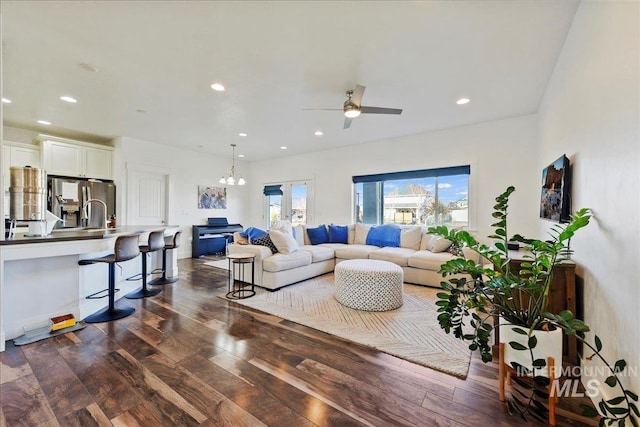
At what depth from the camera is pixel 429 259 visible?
13.5 ft

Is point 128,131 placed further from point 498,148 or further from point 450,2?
point 498,148

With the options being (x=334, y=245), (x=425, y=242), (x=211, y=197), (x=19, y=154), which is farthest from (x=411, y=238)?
(x=19, y=154)

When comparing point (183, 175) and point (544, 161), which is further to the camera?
point (183, 175)

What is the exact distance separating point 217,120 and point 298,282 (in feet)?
10.00

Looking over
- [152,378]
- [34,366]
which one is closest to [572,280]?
[152,378]

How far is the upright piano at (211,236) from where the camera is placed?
21.2 ft

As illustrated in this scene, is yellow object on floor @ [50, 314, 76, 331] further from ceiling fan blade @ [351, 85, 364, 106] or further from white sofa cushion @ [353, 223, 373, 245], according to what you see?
white sofa cushion @ [353, 223, 373, 245]

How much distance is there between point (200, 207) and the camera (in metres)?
6.91

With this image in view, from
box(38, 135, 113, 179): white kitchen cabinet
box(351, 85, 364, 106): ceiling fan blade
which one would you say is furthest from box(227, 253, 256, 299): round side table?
box(38, 135, 113, 179): white kitchen cabinet

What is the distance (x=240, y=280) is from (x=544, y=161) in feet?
15.3

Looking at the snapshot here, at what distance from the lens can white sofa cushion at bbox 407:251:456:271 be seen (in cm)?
405

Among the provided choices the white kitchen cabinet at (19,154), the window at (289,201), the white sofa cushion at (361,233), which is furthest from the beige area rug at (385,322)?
the white kitchen cabinet at (19,154)

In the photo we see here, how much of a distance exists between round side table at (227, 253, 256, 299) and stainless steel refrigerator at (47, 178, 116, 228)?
2.91 metres

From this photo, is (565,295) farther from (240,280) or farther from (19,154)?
(19,154)
